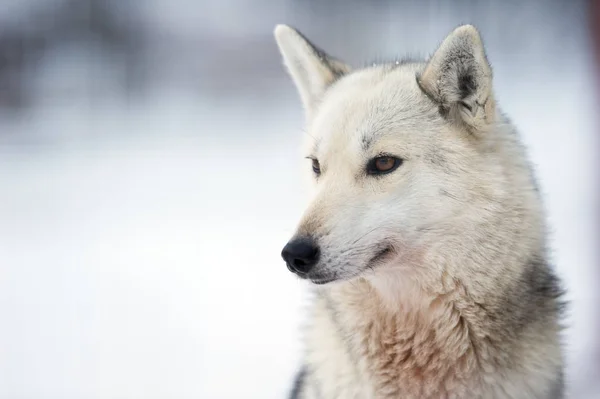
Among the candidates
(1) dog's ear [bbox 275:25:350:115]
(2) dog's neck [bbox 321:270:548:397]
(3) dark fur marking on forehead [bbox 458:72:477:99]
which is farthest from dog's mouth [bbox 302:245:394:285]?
(1) dog's ear [bbox 275:25:350:115]

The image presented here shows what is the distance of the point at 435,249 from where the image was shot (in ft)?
9.85

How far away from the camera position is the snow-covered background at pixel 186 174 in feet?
19.4

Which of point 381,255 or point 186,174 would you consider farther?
point 186,174

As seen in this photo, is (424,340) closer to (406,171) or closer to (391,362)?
(391,362)

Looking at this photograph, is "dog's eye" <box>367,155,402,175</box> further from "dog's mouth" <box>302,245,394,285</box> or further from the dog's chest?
the dog's chest

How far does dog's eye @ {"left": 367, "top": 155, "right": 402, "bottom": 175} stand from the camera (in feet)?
10.0

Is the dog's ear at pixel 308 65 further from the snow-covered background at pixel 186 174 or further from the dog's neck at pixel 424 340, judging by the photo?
the dog's neck at pixel 424 340

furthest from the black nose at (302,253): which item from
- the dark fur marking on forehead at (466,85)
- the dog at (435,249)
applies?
the dark fur marking on forehead at (466,85)

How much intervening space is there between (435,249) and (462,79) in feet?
2.25

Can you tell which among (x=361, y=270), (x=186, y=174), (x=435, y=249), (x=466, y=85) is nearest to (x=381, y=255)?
(x=361, y=270)

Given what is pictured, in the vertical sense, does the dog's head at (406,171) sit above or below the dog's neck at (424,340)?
above

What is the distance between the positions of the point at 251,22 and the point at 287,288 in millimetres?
7011

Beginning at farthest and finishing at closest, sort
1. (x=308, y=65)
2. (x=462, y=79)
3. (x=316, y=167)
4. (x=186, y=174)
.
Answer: (x=186, y=174), (x=308, y=65), (x=316, y=167), (x=462, y=79)

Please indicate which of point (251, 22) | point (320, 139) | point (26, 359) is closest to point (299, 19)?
point (251, 22)
